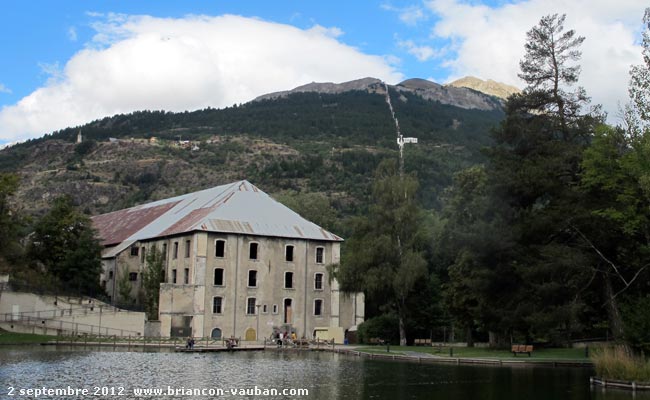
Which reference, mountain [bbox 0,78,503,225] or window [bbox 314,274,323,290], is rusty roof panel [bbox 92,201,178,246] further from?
mountain [bbox 0,78,503,225]

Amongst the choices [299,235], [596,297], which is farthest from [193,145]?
[596,297]

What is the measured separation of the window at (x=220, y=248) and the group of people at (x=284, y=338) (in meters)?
7.34

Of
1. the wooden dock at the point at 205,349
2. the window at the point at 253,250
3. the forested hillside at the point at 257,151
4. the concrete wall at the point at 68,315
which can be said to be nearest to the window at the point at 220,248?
the window at the point at 253,250

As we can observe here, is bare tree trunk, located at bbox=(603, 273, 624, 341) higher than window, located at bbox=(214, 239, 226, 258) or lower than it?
lower

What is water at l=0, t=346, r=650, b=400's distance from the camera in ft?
70.7

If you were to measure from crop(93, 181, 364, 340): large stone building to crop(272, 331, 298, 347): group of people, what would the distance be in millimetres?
795

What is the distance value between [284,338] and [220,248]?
9159 mm

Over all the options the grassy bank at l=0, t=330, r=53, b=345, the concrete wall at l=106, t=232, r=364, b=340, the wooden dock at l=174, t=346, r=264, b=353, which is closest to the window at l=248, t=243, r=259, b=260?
the concrete wall at l=106, t=232, r=364, b=340

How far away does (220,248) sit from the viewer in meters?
56.8

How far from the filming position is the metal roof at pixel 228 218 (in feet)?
190

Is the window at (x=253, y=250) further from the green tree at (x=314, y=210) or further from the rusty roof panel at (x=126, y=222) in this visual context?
the green tree at (x=314, y=210)

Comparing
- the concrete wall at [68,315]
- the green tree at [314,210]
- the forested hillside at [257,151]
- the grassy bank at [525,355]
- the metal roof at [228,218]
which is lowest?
the grassy bank at [525,355]

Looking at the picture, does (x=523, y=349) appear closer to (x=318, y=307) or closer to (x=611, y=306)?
(x=611, y=306)

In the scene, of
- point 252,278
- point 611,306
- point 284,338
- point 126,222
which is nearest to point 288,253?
point 252,278
